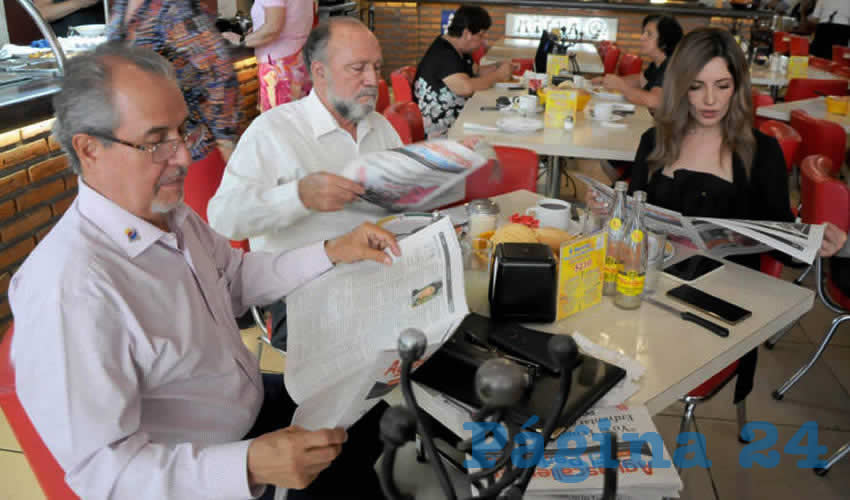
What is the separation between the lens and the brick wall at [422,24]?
935 cm

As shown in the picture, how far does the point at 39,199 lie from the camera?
2885mm

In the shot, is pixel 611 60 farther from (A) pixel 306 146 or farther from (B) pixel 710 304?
(B) pixel 710 304

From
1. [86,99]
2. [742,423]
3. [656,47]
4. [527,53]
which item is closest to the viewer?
[86,99]

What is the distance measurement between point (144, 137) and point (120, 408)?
471 millimetres

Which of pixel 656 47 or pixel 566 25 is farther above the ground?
pixel 566 25

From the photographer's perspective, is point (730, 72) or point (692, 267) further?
point (730, 72)

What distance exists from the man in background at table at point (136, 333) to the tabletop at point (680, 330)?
60 cm

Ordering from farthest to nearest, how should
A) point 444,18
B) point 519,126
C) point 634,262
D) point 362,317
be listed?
point 444,18
point 519,126
point 634,262
point 362,317

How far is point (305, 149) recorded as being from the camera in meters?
2.04

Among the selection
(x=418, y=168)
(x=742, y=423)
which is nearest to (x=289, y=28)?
(x=418, y=168)

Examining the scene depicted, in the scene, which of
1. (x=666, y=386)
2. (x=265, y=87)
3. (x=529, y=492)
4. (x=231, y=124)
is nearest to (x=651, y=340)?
(x=666, y=386)

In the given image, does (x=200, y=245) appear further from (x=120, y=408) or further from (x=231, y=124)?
(x=231, y=124)

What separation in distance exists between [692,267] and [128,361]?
140cm

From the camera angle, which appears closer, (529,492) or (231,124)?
(529,492)
